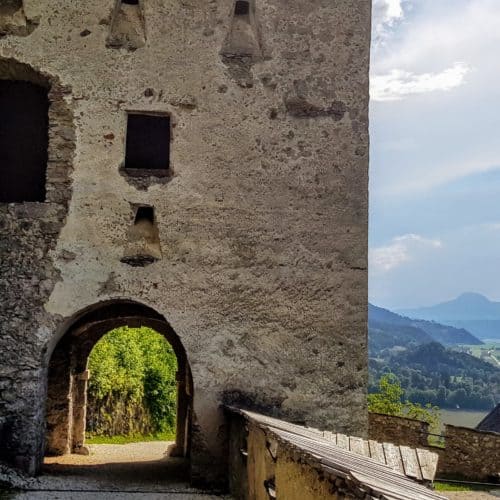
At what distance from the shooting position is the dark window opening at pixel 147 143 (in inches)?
355

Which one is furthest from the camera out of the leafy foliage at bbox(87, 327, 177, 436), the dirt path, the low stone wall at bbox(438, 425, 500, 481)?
the leafy foliage at bbox(87, 327, 177, 436)

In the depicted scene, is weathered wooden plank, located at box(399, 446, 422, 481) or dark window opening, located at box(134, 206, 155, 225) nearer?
weathered wooden plank, located at box(399, 446, 422, 481)

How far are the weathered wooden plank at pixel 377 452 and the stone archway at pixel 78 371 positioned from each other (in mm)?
5054

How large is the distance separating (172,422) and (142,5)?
12.0m

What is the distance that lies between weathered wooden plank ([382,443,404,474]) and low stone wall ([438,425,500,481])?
8.15 m

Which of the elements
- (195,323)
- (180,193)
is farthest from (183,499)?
(180,193)

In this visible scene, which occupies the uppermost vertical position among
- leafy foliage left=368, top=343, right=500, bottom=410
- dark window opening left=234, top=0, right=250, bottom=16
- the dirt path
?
dark window opening left=234, top=0, right=250, bottom=16

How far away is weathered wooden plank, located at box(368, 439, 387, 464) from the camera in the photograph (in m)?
5.22

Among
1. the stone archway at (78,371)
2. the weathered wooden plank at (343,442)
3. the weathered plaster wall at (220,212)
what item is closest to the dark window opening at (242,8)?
the weathered plaster wall at (220,212)

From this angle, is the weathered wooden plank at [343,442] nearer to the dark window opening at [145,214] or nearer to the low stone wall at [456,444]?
the dark window opening at [145,214]

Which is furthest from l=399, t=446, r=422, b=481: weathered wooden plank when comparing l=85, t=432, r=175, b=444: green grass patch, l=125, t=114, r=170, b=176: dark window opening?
l=85, t=432, r=175, b=444: green grass patch

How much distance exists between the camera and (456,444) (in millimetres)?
13344

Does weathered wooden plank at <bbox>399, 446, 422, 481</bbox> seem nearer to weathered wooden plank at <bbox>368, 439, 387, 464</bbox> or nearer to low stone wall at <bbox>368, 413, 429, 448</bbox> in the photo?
weathered wooden plank at <bbox>368, 439, 387, 464</bbox>

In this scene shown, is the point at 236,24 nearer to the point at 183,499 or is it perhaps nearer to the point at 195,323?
the point at 195,323
